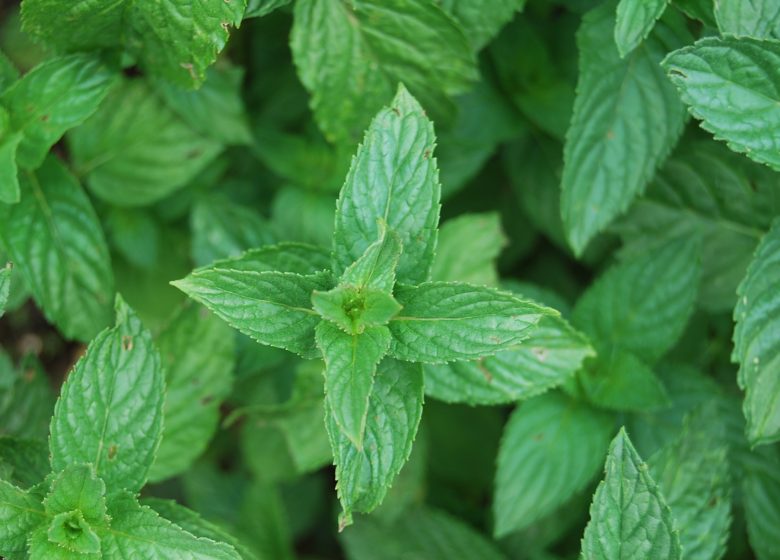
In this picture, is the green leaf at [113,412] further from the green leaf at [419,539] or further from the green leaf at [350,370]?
the green leaf at [419,539]

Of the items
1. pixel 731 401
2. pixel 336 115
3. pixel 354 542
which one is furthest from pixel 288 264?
pixel 731 401

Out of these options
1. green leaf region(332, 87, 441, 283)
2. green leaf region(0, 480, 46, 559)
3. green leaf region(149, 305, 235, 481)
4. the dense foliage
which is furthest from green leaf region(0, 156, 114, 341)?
green leaf region(332, 87, 441, 283)

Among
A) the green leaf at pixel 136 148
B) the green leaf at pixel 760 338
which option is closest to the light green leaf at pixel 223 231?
the green leaf at pixel 136 148

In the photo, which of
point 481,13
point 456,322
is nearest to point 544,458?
point 456,322

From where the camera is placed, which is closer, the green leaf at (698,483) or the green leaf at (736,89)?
the green leaf at (736,89)

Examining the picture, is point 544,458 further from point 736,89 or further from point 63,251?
point 63,251

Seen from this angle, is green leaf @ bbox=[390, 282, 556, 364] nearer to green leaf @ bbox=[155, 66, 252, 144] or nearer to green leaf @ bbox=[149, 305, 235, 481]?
green leaf @ bbox=[149, 305, 235, 481]

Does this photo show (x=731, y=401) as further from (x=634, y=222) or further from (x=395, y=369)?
(x=395, y=369)
